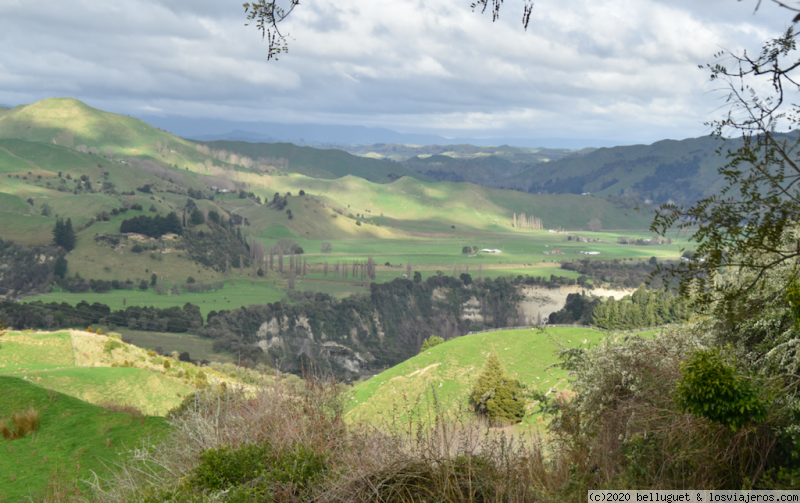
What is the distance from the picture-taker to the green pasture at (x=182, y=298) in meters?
105

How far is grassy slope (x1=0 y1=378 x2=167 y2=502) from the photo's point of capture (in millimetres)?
12164

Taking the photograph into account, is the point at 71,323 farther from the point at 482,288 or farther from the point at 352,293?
the point at 482,288

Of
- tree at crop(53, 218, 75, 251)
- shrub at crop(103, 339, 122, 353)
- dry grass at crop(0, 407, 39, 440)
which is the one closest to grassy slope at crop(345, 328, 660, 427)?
shrub at crop(103, 339, 122, 353)

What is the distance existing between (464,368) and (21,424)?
81.6ft

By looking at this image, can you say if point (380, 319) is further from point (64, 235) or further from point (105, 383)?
point (105, 383)

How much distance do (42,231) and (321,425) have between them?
153 meters

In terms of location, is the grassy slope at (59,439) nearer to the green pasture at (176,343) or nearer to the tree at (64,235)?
the green pasture at (176,343)

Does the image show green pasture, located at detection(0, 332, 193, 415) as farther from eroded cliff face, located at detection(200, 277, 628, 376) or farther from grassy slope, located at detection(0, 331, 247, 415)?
eroded cliff face, located at detection(200, 277, 628, 376)

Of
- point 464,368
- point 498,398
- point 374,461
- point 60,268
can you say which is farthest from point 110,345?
point 60,268

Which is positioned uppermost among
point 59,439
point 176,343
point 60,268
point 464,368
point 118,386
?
point 59,439

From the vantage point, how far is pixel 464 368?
34531 millimetres

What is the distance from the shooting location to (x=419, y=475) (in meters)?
7.67

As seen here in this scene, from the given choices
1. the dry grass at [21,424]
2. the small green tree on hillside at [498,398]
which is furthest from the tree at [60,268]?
the dry grass at [21,424]

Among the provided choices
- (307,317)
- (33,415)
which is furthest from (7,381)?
(307,317)
